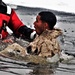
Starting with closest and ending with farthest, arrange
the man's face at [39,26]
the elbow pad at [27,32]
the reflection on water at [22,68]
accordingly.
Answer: the reflection on water at [22,68] → the man's face at [39,26] → the elbow pad at [27,32]

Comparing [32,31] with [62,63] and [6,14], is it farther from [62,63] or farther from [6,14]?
[62,63]

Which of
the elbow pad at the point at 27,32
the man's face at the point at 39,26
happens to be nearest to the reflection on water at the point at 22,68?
the man's face at the point at 39,26

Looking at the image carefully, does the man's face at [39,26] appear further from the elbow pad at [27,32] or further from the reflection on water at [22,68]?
the elbow pad at [27,32]

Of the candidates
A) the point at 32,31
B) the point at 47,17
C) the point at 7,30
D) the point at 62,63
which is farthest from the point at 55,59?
the point at 7,30

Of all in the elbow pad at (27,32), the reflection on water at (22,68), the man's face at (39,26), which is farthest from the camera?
the elbow pad at (27,32)

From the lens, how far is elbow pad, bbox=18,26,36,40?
23.7ft

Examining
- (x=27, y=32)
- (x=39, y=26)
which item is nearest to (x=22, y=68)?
(x=39, y=26)

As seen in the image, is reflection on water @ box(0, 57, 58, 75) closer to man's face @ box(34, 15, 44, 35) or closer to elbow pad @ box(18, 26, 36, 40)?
man's face @ box(34, 15, 44, 35)

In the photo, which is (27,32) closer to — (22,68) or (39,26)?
(39,26)

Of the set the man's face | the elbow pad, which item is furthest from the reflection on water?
the elbow pad

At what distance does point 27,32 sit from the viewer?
7.46 meters

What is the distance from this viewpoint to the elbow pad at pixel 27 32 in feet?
23.7

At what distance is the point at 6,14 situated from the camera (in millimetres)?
7531

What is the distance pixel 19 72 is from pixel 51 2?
736cm
